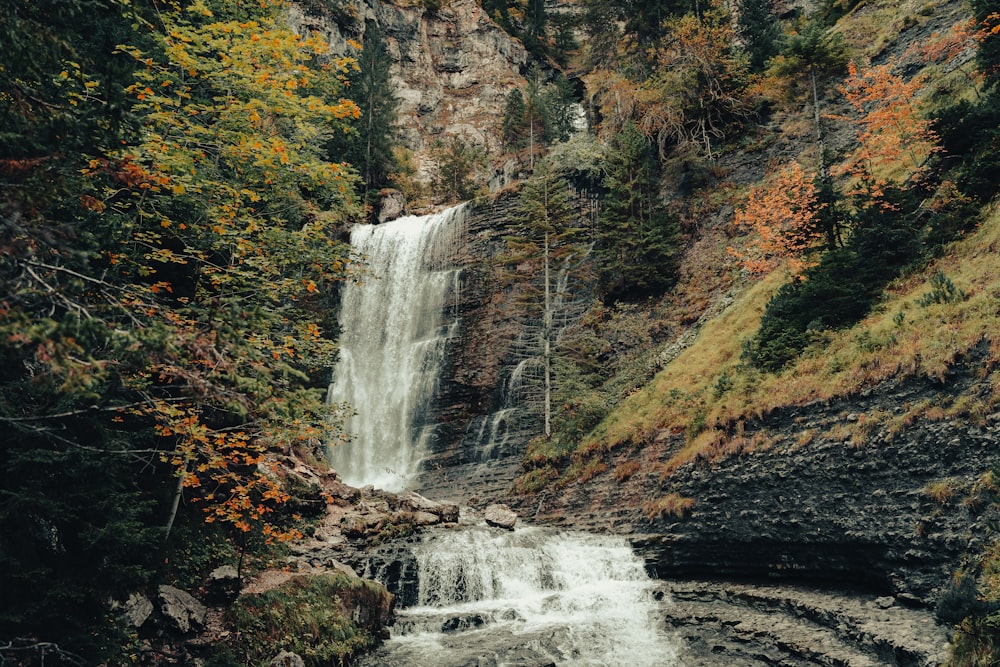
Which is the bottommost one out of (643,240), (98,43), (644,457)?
(644,457)

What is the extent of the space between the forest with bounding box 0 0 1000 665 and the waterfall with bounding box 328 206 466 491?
10.5 ft

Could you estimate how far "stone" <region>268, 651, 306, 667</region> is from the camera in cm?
942

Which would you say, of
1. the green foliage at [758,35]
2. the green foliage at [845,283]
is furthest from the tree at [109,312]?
the green foliage at [758,35]

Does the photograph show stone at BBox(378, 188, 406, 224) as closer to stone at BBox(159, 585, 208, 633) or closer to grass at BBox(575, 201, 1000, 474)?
grass at BBox(575, 201, 1000, 474)

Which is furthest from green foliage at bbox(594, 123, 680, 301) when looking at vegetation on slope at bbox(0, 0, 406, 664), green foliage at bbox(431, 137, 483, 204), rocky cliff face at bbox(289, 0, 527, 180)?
rocky cliff face at bbox(289, 0, 527, 180)

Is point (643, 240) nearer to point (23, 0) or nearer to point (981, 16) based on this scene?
point (981, 16)

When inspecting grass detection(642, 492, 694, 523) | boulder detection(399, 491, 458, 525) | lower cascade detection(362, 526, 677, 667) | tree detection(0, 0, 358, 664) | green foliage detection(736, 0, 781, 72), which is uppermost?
green foliage detection(736, 0, 781, 72)

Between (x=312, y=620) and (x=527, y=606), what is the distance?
19.4 feet

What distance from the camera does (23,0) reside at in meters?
5.15

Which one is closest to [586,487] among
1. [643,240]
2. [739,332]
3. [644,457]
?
[644,457]

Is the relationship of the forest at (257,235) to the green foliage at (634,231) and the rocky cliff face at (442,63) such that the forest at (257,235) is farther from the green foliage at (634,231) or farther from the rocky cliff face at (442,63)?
the rocky cliff face at (442,63)

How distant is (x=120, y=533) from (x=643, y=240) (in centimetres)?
2534

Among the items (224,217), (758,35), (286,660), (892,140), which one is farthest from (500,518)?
(758,35)

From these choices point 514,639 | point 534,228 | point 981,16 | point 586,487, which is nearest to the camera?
point 514,639
